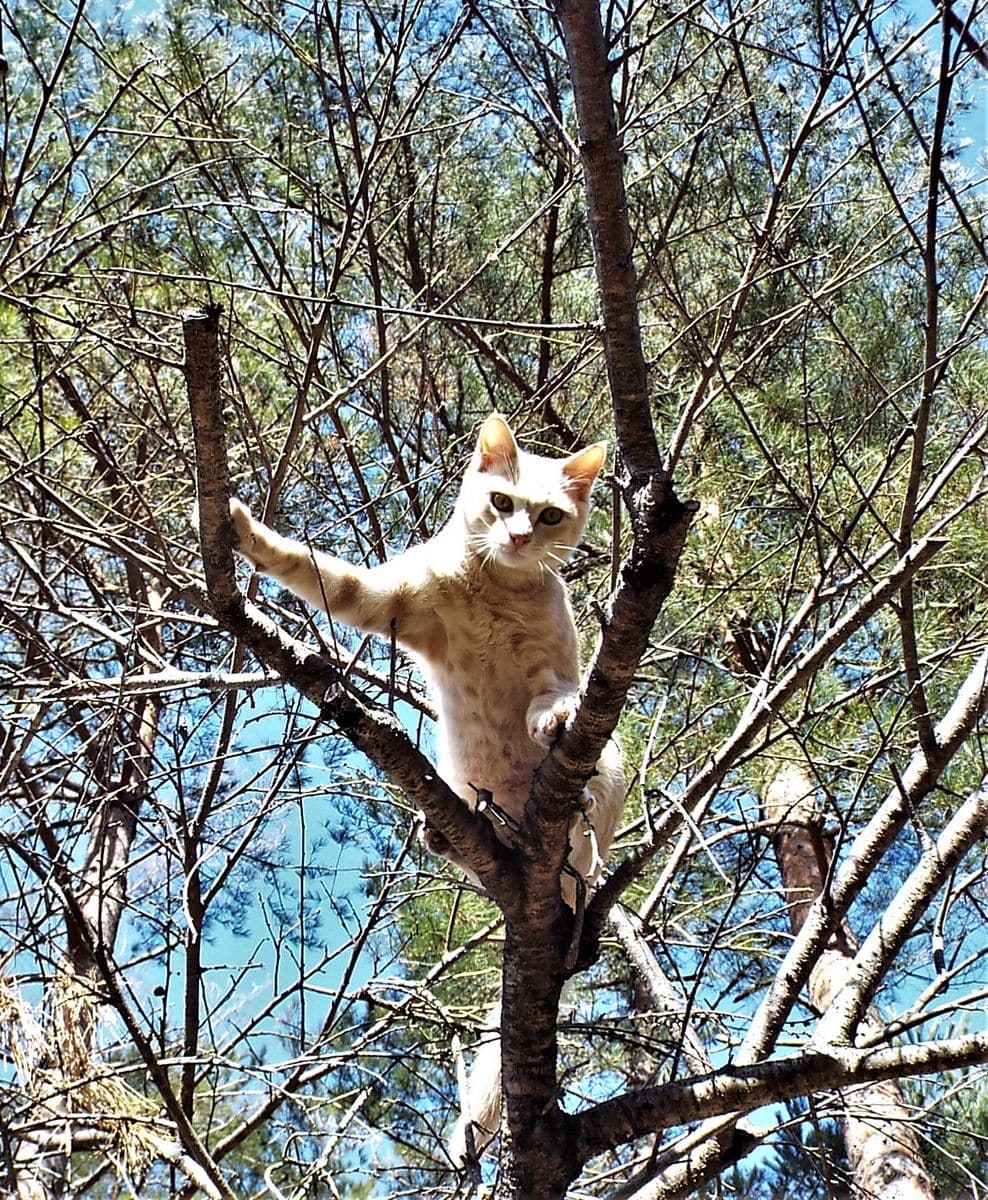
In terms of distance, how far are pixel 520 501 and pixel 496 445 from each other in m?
0.16

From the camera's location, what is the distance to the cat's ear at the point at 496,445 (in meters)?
2.93

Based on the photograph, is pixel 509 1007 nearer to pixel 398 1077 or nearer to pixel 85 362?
pixel 398 1077

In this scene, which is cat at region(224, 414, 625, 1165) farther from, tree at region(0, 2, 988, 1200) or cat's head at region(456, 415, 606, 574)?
tree at region(0, 2, 988, 1200)

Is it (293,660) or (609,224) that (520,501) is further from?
(609,224)

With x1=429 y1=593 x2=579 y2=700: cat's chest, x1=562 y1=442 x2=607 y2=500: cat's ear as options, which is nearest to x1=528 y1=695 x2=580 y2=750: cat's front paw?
x1=429 y1=593 x2=579 y2=700: cat's chest

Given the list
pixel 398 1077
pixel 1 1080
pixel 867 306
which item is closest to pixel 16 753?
pixel 1 1080

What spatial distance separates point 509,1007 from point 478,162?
3.30 m

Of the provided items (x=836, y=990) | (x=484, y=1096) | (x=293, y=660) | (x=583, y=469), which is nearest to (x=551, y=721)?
(x=293, y=660)

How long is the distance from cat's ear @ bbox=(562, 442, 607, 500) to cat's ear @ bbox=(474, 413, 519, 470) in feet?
0.45

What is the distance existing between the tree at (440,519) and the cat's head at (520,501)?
9.4 inches

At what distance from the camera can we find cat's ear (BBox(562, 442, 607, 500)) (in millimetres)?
2959

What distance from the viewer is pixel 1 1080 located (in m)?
2.60

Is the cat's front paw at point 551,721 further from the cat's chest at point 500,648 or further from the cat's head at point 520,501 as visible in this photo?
the cat's head at point 520,501

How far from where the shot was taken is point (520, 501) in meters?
2.88
